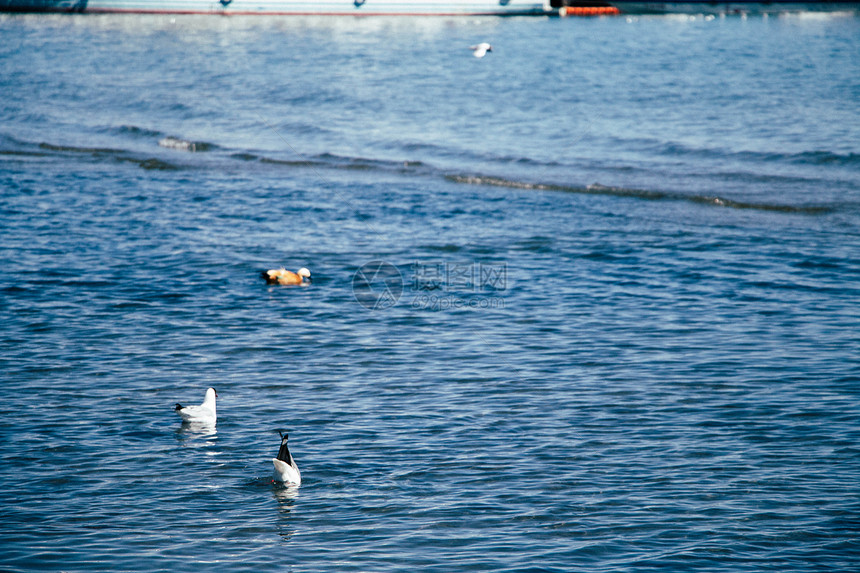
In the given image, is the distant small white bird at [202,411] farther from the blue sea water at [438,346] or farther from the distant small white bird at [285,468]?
the distant small white bird at [285,468]

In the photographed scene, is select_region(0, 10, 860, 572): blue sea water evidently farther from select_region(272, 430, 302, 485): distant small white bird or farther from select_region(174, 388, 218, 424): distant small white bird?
select_region(174, 388, 218, 424): distant small white bird

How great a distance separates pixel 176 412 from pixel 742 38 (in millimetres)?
74627

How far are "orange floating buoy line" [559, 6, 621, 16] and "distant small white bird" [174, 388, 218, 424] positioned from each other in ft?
326

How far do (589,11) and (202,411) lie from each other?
339 ft

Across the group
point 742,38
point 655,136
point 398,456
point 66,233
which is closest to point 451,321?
point 398,456

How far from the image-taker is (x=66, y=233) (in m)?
17.9

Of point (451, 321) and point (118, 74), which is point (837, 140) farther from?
point (118, 74)

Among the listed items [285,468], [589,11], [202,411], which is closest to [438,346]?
[202,411]

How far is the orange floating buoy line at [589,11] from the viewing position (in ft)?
340

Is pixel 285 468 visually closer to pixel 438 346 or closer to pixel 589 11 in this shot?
pixel 438 346

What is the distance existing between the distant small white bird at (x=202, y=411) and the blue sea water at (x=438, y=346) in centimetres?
22

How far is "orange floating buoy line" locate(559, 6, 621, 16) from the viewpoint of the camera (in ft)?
340

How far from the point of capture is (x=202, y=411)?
951 centimetres

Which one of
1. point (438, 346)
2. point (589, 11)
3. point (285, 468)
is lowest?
point (438, 346)
